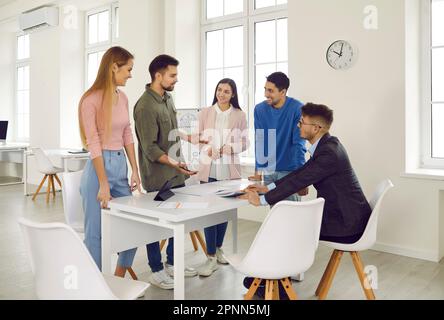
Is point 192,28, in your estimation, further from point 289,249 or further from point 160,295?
point 289,249

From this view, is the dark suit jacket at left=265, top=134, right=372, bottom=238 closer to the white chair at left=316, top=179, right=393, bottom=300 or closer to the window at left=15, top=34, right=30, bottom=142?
the white chair at left=316, top=179, right=393, bottom=300

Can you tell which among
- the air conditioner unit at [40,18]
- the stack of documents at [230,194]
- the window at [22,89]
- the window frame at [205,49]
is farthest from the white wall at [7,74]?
the stack of documents at [230,194]

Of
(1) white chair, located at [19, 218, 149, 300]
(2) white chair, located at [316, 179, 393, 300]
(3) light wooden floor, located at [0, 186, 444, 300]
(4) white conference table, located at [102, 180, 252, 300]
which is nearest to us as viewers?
(1) white chair, located at [19, 218, 149, 300]

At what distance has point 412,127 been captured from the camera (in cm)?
385

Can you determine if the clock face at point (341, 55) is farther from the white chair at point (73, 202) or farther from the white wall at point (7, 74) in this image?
the white wall at point (7, 74)

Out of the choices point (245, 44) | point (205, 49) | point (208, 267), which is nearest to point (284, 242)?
point (208, 267)

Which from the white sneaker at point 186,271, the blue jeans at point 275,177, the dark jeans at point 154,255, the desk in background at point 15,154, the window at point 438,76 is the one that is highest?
the window at point 438,76

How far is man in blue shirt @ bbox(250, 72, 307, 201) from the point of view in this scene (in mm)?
2992

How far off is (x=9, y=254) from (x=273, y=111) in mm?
2663

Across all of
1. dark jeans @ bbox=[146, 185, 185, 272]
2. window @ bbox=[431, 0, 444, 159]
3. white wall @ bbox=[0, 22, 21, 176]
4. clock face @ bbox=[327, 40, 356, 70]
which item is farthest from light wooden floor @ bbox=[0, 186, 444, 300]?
white wall @ bbox=[0, 22, 21, 176]

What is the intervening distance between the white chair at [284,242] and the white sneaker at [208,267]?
120cm

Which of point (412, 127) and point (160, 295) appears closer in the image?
point (160, 295)

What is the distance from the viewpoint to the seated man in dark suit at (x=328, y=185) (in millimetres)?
2357
